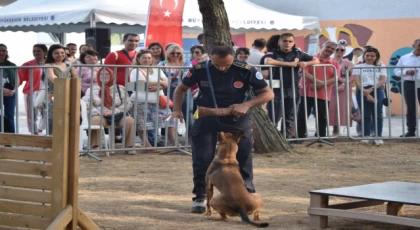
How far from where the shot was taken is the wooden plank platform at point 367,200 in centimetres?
640

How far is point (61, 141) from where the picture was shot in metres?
5.82

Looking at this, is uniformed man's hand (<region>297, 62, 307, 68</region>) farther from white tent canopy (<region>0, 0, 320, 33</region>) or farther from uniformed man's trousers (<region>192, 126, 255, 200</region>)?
uniformed man's trousers (<region>192, 126, 255, 200</region>)

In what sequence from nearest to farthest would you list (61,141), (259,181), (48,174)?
1. (61,141)
2. (48,174)
3. (259,181)

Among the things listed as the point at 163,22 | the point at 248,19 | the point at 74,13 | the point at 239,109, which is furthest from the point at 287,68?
the point at 248,19

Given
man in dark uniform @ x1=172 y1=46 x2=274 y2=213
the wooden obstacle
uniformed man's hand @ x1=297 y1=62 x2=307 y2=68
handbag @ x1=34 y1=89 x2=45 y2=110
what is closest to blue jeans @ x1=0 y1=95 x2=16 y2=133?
handbag @ x1=34 y1=89 x2=45 y2=110

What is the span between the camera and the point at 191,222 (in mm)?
7223

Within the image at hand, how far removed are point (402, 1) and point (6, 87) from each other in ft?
43.7

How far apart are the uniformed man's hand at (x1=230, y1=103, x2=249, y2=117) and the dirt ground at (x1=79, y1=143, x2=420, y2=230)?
0.90 meters

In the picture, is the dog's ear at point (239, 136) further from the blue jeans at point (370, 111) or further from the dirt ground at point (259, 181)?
the blue jeans at point (370, 111)

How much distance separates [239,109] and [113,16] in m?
10.6

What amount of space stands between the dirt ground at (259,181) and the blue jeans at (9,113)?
135 cm

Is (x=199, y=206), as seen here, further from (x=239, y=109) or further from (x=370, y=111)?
(x=370, y=111)

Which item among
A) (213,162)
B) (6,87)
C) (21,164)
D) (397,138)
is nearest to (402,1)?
(397,138)

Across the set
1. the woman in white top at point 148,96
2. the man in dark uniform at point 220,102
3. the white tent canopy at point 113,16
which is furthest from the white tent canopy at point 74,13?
the man in dark uniform at point 220,102
